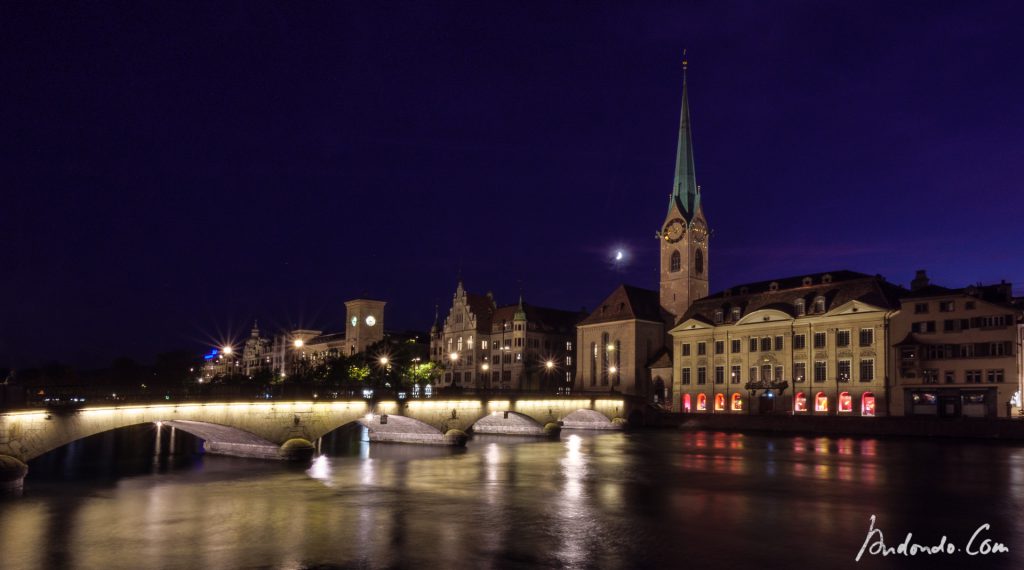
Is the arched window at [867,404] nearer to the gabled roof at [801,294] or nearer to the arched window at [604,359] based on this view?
the gabled roof at [801,294]

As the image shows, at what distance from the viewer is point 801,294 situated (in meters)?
103

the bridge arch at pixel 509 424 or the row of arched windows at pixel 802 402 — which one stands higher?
the row of arched windows at pixel 802 402

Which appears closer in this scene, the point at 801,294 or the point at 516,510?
the point at 516,510

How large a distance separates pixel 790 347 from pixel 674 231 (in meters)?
39.9

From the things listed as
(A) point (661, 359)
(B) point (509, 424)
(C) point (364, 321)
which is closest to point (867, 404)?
(A) point (661, 359)

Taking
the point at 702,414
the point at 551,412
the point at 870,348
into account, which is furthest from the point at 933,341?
the point at 551,412

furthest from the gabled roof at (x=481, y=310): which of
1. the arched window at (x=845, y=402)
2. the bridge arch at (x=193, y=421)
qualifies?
the bridge arch at (x=193, y=421)

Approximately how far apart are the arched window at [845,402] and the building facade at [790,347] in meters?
0.11

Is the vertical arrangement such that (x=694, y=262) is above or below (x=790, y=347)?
above

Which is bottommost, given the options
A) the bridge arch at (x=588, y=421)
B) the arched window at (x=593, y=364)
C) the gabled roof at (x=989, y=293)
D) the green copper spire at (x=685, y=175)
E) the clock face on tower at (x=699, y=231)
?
the bridge arch at (x=588, y=421)

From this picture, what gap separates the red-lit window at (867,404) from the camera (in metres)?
89.8

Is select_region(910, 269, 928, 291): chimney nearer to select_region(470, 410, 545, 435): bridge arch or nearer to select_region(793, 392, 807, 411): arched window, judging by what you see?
select_region(793, 392, 807, 411): arched window

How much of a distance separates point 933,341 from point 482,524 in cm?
6851

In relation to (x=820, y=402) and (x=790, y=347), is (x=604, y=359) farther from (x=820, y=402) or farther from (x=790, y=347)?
(x=820, y=402)
